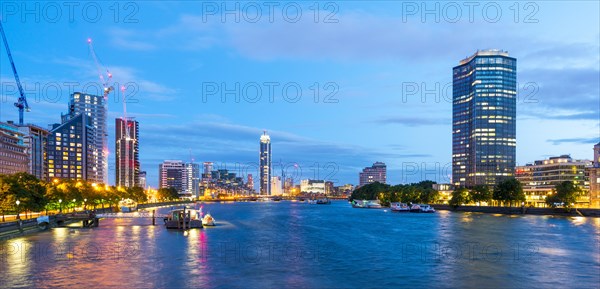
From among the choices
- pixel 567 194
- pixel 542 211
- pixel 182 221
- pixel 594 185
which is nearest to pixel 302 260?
pixel 182 221

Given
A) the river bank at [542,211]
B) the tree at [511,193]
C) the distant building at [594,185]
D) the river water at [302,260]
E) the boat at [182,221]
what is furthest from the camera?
the distant building at [594,185]

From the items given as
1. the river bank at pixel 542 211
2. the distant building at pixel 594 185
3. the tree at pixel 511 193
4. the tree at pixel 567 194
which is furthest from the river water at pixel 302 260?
the distant building at pixel 594 185

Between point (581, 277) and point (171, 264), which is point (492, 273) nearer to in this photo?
point (581, 277)

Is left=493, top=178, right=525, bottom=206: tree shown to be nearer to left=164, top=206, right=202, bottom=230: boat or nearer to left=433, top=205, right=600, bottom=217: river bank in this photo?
left=433, top=205, right=600, bottom=217: river bank

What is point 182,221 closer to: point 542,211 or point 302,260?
point 302,260

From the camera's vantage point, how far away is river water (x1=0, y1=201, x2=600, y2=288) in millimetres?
55969

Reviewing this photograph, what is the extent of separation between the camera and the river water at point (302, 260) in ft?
184

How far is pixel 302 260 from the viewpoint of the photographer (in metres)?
71.1

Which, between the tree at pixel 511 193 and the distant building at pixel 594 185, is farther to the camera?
the distant building at pixel 594 185

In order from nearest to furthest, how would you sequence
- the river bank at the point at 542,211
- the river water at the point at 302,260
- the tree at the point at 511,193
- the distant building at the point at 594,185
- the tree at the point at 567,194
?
the river water at the point at 302,260 → the river bank at the point at 542,211 → the tree at the point at 567,194 → the tree at the point at 511,193 → the distant building at the point at 594,185

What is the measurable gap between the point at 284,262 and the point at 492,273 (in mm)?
25829

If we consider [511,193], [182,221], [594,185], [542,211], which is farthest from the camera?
[594,185]

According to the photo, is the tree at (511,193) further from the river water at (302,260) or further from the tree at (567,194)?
the river water at (302,260)

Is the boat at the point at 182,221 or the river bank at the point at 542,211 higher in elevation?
the boat at the point at 182,221
